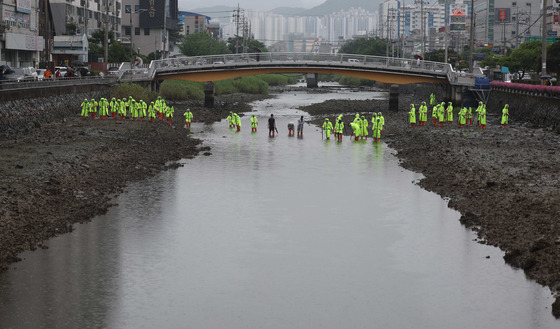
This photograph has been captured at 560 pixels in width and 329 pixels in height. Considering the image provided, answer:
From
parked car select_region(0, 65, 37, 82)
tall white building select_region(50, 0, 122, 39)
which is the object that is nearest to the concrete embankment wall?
parked car select_region(0, 65, 37, 82)

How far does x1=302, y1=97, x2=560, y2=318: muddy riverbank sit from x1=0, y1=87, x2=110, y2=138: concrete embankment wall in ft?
64.1

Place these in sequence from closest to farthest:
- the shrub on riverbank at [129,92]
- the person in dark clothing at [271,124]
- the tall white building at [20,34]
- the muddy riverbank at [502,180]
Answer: the muddy riverbank at [502,180]
the person in dark clothing at [271,124]
the shrub on riverbank at [129,92]
the tall white building at [20,34]

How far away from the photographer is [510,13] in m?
190

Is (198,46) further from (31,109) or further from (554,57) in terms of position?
(31,109)

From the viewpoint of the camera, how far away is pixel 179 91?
82188 millimetres

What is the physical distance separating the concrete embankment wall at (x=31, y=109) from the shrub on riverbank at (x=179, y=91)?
931 inches

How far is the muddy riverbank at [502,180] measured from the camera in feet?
68.3

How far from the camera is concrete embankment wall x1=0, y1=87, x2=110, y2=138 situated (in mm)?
41175

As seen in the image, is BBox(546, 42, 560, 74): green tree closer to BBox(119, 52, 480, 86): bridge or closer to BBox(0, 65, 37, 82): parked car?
BBox(119, 52, 480, 86): bridge

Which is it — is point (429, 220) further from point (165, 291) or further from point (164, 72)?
point (164, 72)

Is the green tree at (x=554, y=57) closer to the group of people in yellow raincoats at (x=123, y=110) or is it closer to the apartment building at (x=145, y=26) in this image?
the group of people in yellow raincoats at (x=123, y=110)

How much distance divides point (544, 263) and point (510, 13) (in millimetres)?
180009

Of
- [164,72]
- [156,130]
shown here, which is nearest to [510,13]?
[164,72]

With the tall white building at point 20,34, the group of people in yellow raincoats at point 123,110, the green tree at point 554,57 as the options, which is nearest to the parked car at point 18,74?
the group of people in yellow raincoats at point 123,110
